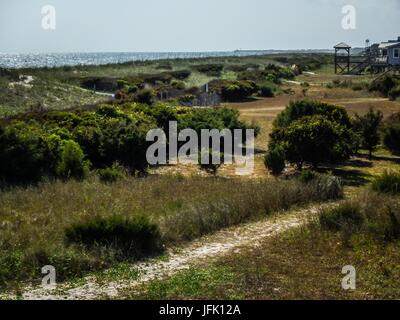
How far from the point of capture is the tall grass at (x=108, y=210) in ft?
29.0

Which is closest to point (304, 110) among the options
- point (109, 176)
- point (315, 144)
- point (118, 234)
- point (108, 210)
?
point (315, 144)

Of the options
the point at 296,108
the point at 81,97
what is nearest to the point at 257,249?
the point at 296,108

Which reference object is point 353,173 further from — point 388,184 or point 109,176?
point 109,176

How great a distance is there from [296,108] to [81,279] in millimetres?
17168

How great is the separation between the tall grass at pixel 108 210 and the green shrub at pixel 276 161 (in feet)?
8.15

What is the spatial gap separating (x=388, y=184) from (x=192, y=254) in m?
6.77

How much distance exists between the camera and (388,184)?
14172 mm

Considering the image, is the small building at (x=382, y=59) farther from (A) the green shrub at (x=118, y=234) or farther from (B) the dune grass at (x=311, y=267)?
(A) the green shrub at (x=118, y=234)

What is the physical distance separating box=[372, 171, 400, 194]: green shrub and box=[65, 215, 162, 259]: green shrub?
704 cm

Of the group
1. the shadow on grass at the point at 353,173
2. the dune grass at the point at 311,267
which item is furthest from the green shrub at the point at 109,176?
the shadow on grass at the point at 353,173

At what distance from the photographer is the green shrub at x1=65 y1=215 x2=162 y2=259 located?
9734mm

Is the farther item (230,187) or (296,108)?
(296,108)

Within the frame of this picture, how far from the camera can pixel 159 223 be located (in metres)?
10.9

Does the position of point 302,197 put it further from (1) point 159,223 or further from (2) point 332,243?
(1) point 159,223
